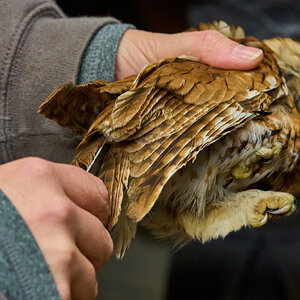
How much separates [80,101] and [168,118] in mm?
276

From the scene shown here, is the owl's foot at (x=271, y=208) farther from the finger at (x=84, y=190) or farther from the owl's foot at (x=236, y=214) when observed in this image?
the finger at (x=84, y=190)

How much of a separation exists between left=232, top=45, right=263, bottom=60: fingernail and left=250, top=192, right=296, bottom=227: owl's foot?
400mm

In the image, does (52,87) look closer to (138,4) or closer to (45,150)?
(45,150)

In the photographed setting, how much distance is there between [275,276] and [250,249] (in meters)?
0.12

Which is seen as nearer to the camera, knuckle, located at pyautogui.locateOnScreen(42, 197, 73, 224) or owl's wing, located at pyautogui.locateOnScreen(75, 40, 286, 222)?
knuckle, located at pyautogui.locateOnScreen(42, 197, 73, 224)

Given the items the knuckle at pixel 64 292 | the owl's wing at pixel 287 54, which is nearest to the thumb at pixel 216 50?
the owl's wing at pixel 287 54

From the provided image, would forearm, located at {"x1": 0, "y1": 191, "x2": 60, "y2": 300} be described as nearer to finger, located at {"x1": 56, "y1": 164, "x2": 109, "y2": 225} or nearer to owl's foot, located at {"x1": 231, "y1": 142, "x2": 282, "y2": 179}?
finger, located at {"x1": 56, "y1": 164, "x2": 109, "y2": 225}

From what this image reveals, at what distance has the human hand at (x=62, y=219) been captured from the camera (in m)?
0.72

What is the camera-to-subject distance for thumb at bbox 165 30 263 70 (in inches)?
51.1

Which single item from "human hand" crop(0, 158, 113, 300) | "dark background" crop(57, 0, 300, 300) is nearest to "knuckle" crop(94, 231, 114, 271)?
"human hand" crop(0, 158, 113, 300)

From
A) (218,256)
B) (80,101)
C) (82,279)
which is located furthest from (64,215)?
(218,256)

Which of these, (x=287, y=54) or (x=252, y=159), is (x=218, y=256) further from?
(x=287, y=54)

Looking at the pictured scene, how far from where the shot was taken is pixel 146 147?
102 cm

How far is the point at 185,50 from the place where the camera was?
144cm
